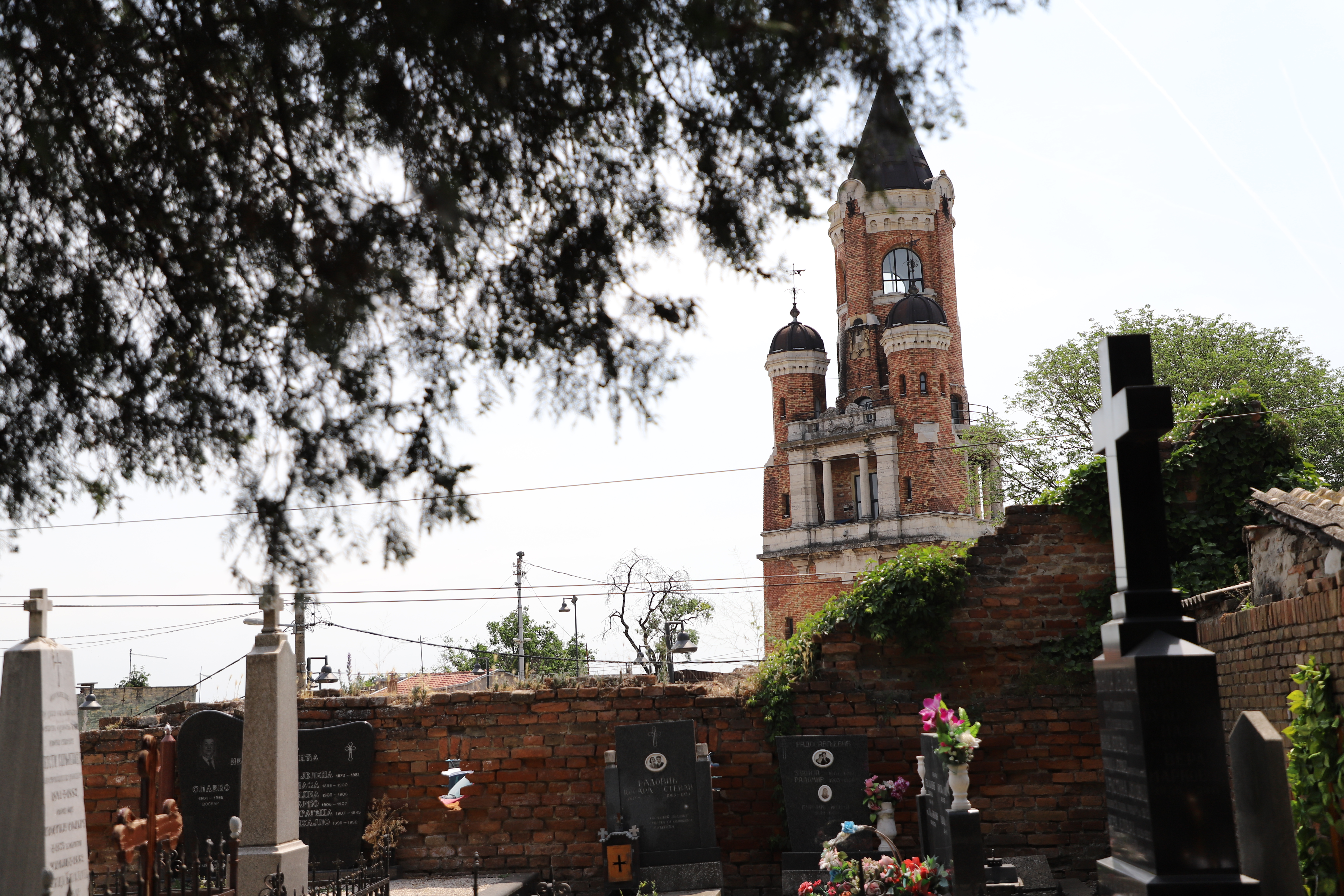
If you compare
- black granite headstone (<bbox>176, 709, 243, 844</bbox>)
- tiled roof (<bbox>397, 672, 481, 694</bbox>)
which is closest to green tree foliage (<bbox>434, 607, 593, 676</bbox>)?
tiled roof (<bbox>397, 672, 481, 694</bbox>)

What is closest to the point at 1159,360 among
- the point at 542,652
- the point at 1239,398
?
the point at 1239,398

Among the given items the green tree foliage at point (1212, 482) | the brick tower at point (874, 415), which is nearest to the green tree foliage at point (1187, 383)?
the brick tower at point (874, 415)

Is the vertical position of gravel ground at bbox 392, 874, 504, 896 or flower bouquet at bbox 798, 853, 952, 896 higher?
flower bouquet at bbox 798, 853, 952, 896

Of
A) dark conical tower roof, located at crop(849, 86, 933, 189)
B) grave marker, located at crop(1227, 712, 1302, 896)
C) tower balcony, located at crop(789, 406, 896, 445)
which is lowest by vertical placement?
grave marker, located at crop(1227, 712, 1302, 896)

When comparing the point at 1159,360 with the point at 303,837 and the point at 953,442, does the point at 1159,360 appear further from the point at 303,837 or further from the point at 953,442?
the point at 303,837

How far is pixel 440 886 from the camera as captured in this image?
9.62 meters

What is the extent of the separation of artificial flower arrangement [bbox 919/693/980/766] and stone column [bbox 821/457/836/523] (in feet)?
130

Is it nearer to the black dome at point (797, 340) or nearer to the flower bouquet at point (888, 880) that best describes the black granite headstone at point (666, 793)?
the flower bouquet at point (888, 880)

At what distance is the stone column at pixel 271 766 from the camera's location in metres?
8.22

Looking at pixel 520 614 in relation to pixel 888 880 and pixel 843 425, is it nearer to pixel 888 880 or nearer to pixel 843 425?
pixel 843 425

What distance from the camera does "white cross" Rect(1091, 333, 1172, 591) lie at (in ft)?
16.0

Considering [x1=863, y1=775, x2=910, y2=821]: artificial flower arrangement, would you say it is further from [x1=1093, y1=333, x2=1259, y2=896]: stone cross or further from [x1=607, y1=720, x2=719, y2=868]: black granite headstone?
[x1=1093, y1=333, x2=1259, y2=896]: stone cross

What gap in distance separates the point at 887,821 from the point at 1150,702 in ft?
17.7

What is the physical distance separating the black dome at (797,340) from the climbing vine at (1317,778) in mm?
42980
